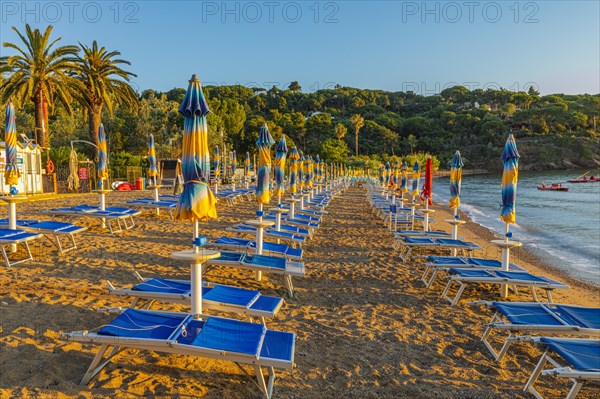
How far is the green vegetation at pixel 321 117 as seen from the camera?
21750mm

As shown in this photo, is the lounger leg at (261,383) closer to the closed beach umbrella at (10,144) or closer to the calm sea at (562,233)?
the closed beach umbrella at (10,144)

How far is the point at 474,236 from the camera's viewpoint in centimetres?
1485

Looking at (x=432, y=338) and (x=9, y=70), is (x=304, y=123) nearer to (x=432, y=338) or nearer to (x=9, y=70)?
(x=9, y=70)

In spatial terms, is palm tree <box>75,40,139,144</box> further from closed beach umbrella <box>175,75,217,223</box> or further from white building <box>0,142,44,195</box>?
closed beach umbrella <box>175,75,217,223</box>

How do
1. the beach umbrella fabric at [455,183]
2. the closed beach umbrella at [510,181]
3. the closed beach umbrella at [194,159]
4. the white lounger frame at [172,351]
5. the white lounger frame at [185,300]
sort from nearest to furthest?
the white lounger frame at [172,351]
the closed beach umbrella at [194,159]
the white lounger frame at [185,300]
the closed beach umbrella at [510,181]
the beach umbrella fabric at [455,183]

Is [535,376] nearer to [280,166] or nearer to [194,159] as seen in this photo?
[194,159]

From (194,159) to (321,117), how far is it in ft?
243

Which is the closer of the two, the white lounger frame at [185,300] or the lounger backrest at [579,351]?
the lounger backrest at [579,351]

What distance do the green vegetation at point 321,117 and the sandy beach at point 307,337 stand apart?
16610 mm

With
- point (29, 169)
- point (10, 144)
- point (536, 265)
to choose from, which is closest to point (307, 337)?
point (10, 144)

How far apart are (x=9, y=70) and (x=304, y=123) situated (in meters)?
57.0

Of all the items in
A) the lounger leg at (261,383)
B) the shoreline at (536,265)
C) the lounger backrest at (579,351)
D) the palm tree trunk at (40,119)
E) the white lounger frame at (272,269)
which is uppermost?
the palm tree trunk at (40,119)

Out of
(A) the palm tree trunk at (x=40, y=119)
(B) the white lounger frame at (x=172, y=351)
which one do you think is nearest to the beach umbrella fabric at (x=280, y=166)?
(B) the white lounger frame at (x=172, y=351)

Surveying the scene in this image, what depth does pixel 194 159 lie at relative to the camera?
4016 mm
